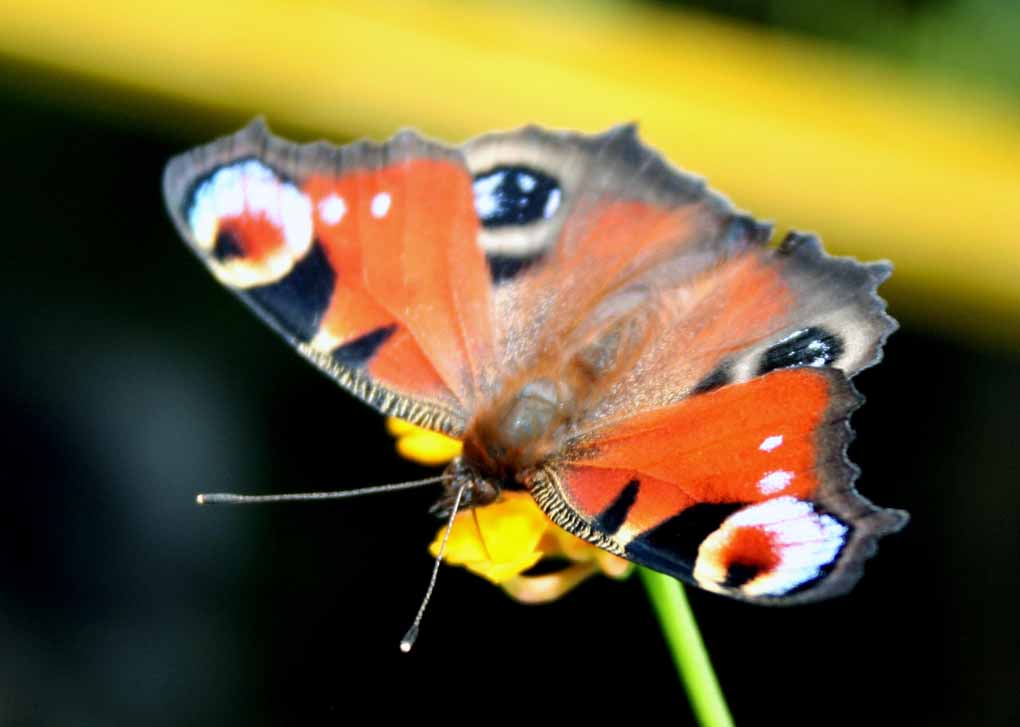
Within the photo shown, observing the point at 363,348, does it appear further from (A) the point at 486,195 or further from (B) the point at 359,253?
(A) the point at 486,195

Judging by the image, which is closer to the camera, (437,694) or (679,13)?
(437,694)

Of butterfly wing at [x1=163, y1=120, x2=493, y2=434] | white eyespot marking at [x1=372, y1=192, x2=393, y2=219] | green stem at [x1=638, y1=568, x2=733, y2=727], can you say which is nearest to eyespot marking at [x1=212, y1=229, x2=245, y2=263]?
butterfly wing at [x1=163, y1=120, x2=493, y2=434]

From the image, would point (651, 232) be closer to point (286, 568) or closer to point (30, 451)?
point (286, 568)

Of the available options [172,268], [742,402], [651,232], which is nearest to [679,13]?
[172,268]

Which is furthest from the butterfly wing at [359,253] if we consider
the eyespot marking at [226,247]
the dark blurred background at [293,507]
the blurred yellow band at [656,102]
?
the blurred yellow band at [656,102]

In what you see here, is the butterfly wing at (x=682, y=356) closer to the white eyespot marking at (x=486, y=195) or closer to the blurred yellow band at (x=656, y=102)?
the white eyespot marking at (x=486, y=195)
